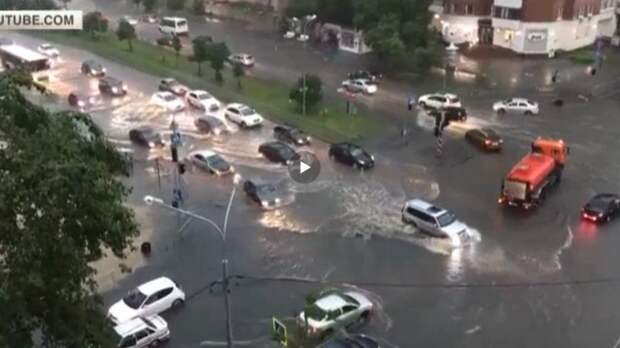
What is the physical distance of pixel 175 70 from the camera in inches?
2281

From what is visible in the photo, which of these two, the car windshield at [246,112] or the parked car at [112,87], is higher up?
the car windshield at [246,112]

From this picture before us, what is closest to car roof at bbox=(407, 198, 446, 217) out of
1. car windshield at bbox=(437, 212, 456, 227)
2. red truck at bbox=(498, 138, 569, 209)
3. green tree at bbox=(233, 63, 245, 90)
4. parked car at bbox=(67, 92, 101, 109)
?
car windshield at bbox=(437, 212, 456, 227)

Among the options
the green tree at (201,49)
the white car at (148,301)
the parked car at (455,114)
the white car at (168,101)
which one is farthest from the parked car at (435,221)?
the green tree at (201,49)

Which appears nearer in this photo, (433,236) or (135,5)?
(433,236)

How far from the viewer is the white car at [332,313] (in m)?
24.7

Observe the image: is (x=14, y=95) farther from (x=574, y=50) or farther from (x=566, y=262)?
(x=574, y=50)

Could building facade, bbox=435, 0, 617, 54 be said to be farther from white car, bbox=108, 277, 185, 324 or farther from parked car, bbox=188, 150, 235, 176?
white car, bbox=108, 277, 185, 324

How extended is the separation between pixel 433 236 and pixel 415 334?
7363mm

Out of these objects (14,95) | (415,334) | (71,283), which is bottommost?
(415,334)

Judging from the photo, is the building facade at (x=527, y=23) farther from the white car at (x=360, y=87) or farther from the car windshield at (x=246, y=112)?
the car windshield at (x=246, y=112)

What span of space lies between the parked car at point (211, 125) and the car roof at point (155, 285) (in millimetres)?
18217

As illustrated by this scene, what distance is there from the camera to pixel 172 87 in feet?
170

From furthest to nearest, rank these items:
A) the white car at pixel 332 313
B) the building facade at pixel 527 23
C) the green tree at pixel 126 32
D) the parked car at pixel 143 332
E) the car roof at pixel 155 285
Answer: the green tree at pixel 126 32
the building facade at pixel 527 23
the car roof at pixel 155 285
the white car at pixel 332 313
the parked car at pixel 143 332

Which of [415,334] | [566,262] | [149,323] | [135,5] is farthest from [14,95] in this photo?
[135,5]
